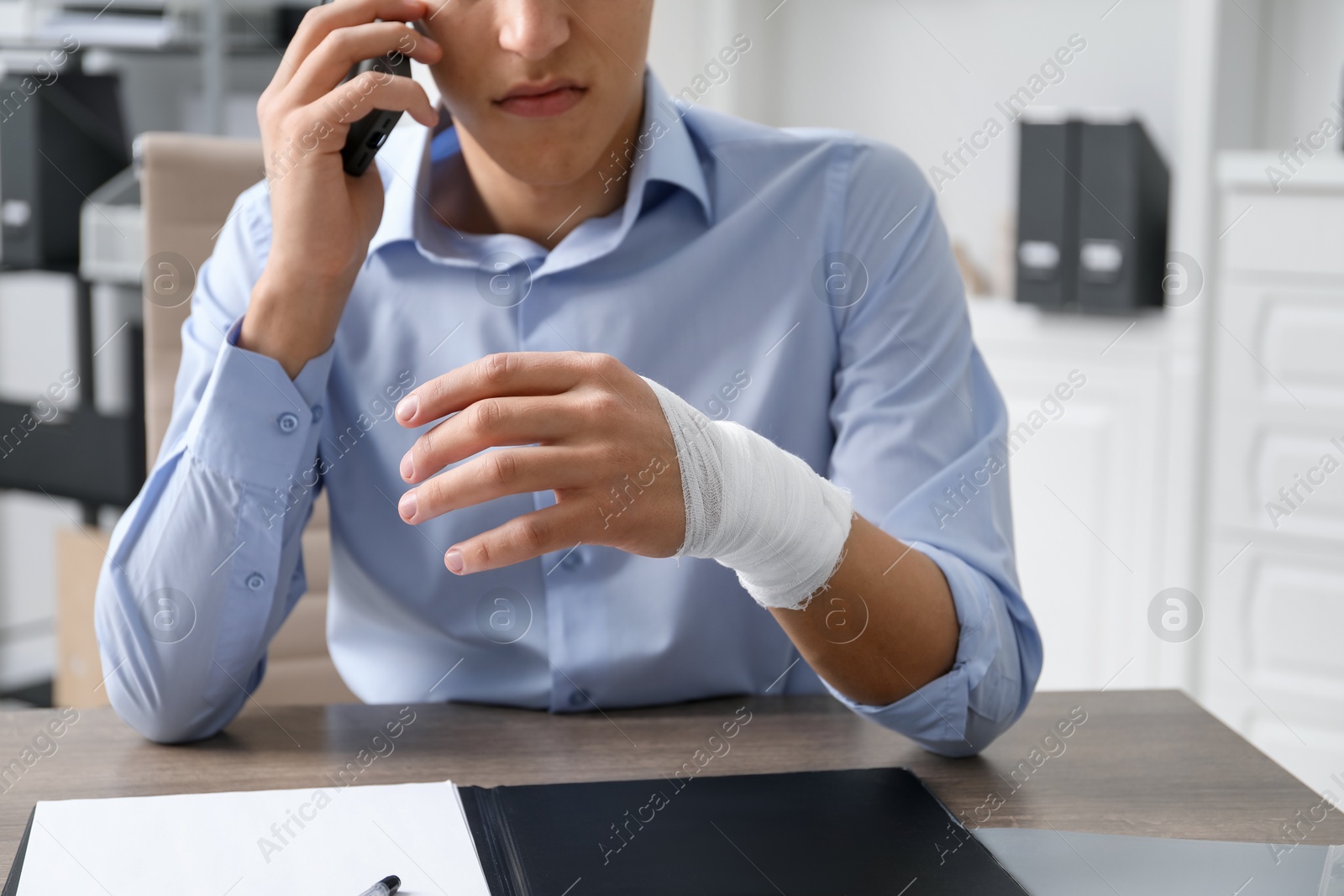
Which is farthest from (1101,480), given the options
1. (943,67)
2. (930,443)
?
(930,443)

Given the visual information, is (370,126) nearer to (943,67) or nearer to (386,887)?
(386,887)

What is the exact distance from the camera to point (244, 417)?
90 centimetres

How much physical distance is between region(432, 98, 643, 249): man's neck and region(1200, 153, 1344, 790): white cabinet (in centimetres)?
141

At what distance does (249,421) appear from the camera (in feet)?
2.97

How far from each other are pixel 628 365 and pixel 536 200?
17 centimetres

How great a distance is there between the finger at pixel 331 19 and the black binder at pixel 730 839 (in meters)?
0.56

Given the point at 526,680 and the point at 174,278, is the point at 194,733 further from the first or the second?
the point at 174,278

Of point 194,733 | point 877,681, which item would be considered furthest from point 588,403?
point 194,733

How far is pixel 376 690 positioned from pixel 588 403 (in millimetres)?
495

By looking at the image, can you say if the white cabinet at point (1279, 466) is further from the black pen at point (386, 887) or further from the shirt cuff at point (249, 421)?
the black pen at point (386, 887)

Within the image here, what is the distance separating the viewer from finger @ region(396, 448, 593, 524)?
634 mm

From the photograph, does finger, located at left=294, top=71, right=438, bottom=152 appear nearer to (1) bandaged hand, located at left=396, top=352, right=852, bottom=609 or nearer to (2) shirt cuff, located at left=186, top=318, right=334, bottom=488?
(2) shirt cuff, located at left=186, top=318, right=334, bottom=488

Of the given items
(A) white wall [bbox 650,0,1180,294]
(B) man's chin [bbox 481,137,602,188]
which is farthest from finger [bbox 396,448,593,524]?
(A) white wall [bbox 650,0,1180,294]

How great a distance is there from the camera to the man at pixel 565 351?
855 millimetres
